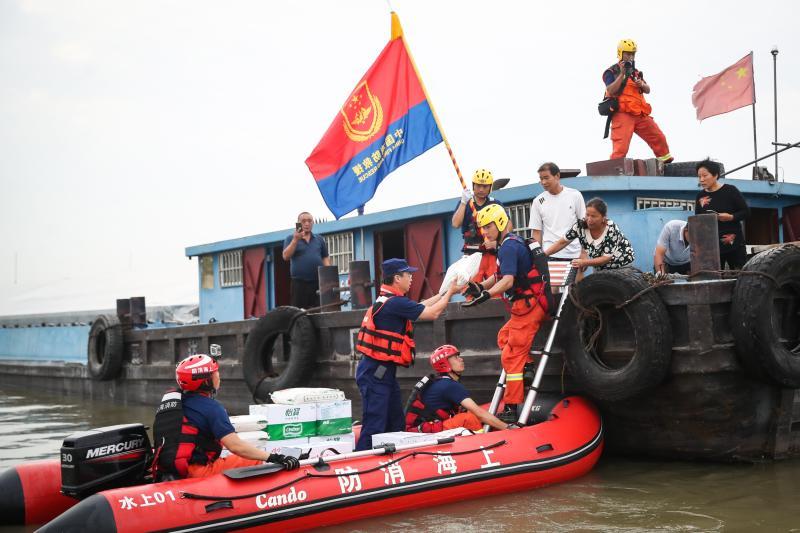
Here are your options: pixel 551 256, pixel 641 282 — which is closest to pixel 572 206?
pixel 551 256

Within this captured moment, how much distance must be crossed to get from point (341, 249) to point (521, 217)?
15.5 feet

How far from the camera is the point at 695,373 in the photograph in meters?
8.08

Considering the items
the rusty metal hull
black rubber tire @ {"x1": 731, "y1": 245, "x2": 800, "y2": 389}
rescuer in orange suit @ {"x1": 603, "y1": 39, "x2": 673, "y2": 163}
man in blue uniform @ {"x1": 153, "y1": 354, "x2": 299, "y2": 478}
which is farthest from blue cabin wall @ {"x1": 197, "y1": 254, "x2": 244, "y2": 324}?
black rubber tire @ {"x1": 731, "y1": 245, "x2": 800, "y2": 389}

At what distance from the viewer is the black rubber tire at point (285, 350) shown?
40.9 feet

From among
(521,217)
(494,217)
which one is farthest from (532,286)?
(521,217)

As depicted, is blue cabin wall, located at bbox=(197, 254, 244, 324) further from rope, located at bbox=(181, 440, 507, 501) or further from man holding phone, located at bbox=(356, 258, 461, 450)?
rope, located at bbox=(181, 440, 507, 501)

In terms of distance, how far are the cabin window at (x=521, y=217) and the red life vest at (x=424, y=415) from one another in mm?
3719

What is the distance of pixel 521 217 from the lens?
11750 millimetres

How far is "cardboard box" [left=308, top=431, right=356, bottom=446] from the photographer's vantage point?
27.0 ft

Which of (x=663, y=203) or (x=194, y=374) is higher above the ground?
(x=663, y=203)

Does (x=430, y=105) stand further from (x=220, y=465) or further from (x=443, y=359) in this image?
(x=220, y=465)

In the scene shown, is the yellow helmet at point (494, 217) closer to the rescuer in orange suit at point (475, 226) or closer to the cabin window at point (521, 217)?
the rescuer in orange suit at point (475, 226)

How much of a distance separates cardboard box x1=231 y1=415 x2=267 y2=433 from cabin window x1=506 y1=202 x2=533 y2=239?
493cm

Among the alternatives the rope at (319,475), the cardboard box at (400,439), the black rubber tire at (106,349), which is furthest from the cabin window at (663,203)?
→ the black rubber tire at (106,349)
